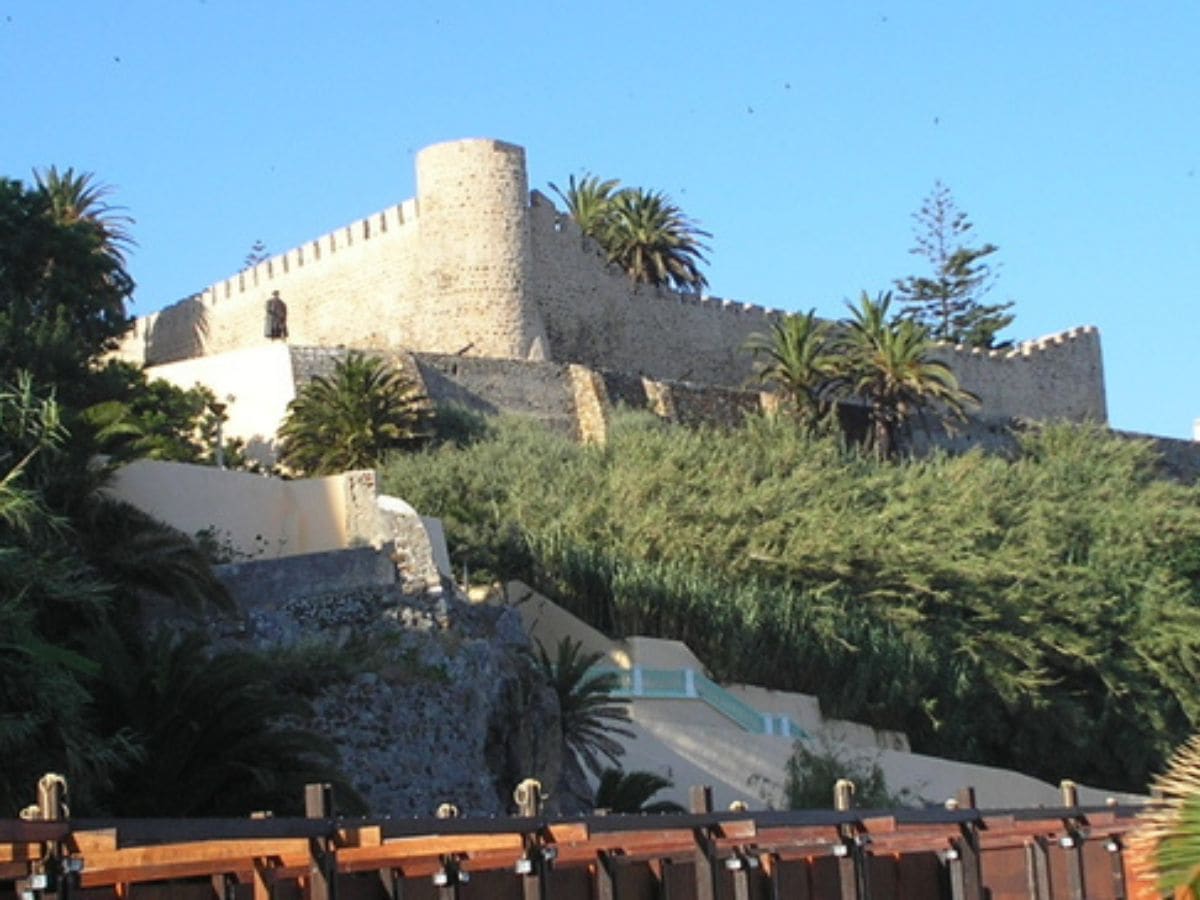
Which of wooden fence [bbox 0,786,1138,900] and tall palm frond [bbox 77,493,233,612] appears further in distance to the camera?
tall palm frond [bbox 77,493,233,612]

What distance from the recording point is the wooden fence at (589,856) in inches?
319

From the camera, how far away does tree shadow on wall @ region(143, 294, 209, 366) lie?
4538cm

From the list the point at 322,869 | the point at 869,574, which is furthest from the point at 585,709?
the point at 322,869

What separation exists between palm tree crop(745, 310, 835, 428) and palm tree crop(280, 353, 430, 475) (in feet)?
30.8

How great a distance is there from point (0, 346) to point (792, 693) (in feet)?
33.0

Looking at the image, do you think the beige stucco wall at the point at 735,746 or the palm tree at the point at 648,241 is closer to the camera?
the beige stucco wall at the point at 735,746

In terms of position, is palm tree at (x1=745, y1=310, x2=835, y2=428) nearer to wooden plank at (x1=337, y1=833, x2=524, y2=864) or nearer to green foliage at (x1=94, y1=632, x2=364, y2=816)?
green foliage at (x1=94, y1=632, x2=364, y2=816)

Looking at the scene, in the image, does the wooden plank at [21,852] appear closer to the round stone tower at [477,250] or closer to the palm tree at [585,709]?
the palm tree at [585,709]

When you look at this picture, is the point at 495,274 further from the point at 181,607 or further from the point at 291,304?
the point at 181,607

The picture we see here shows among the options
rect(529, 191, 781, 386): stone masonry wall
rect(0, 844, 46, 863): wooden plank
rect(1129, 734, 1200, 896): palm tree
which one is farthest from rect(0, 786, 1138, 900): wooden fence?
rect(529, 191, 781, 386): stone masonry wall

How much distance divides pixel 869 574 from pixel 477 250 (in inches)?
469

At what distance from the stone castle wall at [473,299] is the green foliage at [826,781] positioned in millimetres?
16190

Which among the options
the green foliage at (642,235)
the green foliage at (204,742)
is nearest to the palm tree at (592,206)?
the green foliage at (642,235)

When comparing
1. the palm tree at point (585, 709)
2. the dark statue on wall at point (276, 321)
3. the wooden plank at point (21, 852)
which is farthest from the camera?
the dark statue on wall at point (276, 321)
